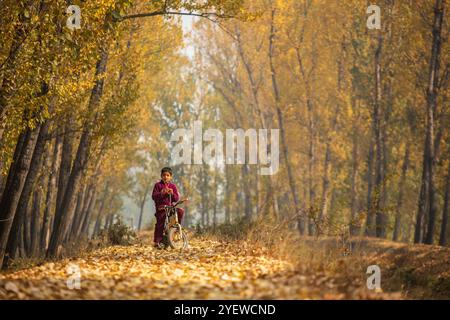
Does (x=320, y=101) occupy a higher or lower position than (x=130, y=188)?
higher

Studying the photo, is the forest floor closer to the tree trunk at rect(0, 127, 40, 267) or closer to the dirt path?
the dirt path

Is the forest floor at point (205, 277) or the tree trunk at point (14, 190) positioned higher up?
the tree trunk at point (14, 190)

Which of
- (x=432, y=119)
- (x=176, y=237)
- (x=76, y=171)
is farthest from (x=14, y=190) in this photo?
(x=432, y=119)

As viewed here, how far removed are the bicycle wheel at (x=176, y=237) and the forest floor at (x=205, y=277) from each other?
19.0 inches

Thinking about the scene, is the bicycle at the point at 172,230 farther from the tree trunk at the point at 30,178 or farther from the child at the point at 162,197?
the tree trunk at the point at 30,178

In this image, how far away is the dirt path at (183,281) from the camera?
6953mm

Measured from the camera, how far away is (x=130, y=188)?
43281 millimetres

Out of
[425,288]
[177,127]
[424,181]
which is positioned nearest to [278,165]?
[177,127]

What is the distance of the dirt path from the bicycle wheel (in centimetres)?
237

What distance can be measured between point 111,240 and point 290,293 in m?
10.5

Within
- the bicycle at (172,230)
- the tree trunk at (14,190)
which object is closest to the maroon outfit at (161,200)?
the bicycle at (172,230)

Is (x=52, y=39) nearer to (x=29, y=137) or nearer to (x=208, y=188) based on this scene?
(x=29, y=137)

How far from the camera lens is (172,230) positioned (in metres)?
13.4
